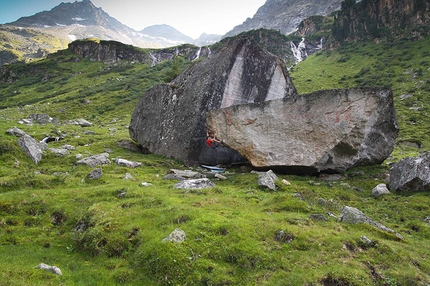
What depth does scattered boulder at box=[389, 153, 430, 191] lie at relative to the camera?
15250 millimetres

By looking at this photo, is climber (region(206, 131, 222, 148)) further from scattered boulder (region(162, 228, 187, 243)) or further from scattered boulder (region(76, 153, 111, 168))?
scattered boulder (region(162, 228, 187, 243))

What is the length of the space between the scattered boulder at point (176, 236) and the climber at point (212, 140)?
469 inches

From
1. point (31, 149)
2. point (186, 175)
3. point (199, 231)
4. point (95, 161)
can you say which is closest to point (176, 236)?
point (199, 231)

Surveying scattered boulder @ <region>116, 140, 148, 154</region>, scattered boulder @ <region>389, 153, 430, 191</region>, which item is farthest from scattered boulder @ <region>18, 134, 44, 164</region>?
scattered boulder @ <region>389, 153, 430, 191</region>

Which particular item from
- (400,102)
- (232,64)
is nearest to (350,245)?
(232,64)

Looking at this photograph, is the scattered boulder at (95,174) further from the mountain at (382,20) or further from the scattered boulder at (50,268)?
the mountain at (382,20)

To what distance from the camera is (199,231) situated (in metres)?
10.3

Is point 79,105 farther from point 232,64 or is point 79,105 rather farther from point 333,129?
point 333,129

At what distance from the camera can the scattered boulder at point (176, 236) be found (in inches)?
385

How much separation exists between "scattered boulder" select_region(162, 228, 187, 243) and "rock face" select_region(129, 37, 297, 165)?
13.8m

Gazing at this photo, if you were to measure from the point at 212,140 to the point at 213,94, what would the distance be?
4.73 meters

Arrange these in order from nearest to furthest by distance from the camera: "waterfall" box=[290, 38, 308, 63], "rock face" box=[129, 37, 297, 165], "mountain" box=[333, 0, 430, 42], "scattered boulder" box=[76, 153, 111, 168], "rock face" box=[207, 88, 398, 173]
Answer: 1. "rock face" box=[207, 88, 398, 173]
2. "scattered boulder" box=[76, 153, 111, 168]
3. "rock face" box=[129, 37, 297, 165]
4. "mountain" box=[333, 0, 430, 42]
5. "waterfall" box=[290, 38, 308, 63]

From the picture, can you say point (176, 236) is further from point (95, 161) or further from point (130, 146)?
point (130, 146)

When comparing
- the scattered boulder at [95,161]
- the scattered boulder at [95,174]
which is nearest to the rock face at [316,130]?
the scattered boulder at [95,174]
